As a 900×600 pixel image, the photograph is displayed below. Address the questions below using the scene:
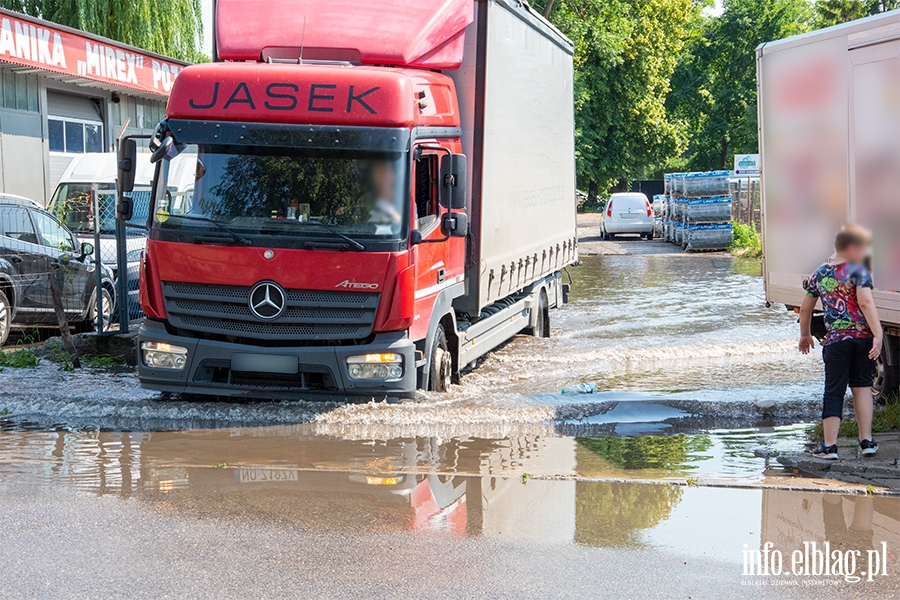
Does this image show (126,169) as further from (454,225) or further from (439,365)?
(439,365)

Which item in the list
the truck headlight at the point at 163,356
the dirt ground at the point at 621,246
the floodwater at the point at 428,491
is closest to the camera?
the floodwater at the point at 428,491

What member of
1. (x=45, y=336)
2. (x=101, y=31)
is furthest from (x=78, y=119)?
(x=45, y=336)

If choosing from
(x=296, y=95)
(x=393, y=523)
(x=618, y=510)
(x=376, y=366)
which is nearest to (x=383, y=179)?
(x=296, y=95)

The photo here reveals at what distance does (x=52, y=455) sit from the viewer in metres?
8.05

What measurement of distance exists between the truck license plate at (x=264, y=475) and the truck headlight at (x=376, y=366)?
151cm

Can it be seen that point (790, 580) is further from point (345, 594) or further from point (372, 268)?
point (372, 268)

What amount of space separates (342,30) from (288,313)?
2631mm

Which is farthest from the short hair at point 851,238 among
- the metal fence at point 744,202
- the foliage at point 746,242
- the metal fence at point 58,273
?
the metal fence at point 744,202

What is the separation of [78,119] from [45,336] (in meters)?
12.3

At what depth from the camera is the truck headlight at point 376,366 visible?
8898 mm

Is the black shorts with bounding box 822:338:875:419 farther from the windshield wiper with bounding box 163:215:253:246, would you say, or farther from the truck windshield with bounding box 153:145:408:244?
the windshield wiper with bounding box 163:215:253:246

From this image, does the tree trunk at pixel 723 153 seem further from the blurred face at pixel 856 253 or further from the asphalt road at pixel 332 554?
the asphalt road at pixel 332 554

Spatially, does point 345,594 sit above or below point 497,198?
below

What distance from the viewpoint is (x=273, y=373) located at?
29.4 ft
